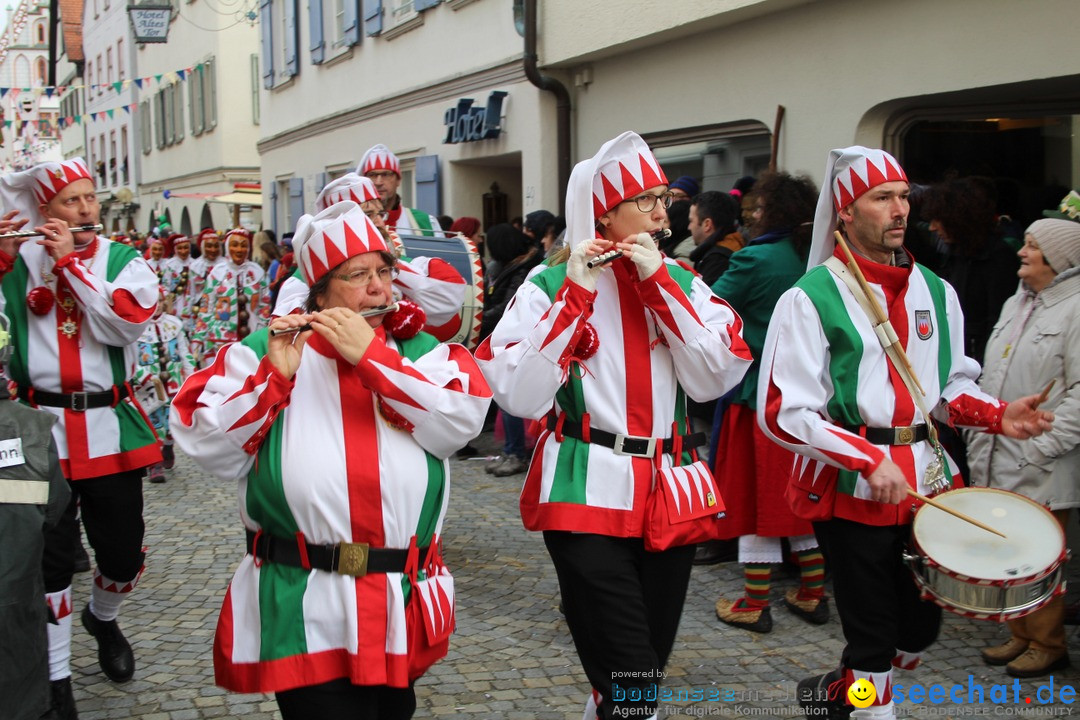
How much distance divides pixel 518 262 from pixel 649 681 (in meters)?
5.62

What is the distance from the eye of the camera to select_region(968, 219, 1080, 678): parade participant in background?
4.49 meters

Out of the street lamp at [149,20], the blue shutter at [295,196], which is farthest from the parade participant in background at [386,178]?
the street lamp at [149,20]

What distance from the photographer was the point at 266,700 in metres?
4.39

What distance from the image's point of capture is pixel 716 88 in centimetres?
941

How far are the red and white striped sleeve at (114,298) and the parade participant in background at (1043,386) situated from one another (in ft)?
11.6

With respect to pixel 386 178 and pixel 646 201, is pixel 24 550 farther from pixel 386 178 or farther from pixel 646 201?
pixel 386 178

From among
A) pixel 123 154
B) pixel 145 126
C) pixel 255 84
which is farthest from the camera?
pixel 123 154

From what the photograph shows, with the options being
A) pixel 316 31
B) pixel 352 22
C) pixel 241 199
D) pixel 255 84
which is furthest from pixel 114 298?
pixel 255 84

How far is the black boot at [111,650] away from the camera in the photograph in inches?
182

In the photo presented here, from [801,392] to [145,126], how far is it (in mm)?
36026

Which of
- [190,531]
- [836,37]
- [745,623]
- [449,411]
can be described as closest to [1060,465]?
[745,623]

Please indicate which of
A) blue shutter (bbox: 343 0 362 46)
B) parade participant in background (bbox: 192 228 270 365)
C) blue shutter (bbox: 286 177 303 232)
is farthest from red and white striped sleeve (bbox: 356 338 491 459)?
blue shutter (bbox: 286 177 303 232)

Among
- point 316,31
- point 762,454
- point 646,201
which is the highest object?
point 316,31

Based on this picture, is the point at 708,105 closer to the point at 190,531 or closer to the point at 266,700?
the point at 190,531
